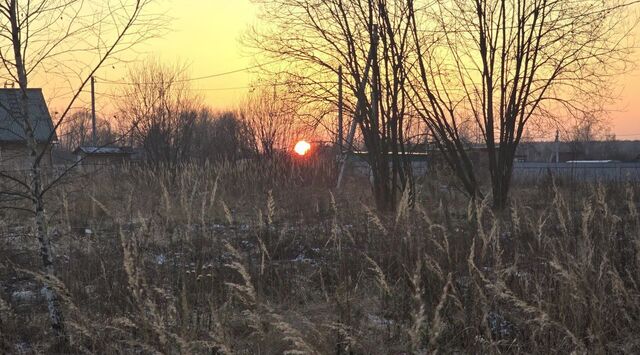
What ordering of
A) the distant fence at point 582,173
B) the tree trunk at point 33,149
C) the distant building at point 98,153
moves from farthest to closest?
the distant fence at point 582,173 → the distant building at point 98,153 → the tree trunk at point 33,149

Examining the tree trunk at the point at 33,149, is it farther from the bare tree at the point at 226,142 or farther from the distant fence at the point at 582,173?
the distant fence at the point at 582,173

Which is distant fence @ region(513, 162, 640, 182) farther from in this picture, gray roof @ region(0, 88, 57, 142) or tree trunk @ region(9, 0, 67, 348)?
tree trunk @ region(9, 0, 67, 348)

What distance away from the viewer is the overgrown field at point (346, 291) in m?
3.15

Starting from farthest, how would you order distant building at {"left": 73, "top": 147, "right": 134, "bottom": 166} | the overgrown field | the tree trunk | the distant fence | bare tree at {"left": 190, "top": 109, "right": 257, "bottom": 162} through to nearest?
1. bare tree at {"left": 190, "top": 109, "right": 257, "bottom": 162}
2. the distant fence
3. distant building at {"left": 73, "top": 147, "right": 134, "bottom": 166}
4. the tree trunk
5. the overgrown field

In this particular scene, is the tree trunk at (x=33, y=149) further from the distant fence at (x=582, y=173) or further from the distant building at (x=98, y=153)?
the distant fence at (x=582, y=173)

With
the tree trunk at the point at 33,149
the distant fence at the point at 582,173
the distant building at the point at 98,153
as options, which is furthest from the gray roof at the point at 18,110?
the distant fence at the point at 582,173

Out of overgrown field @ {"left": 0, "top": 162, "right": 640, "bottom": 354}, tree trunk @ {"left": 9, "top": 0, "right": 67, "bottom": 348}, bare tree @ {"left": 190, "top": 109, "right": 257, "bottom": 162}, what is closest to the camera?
overgrown field @ {"left": 0, "top": 162, "right": 640, "bottom": 354}

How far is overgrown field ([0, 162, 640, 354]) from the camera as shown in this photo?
3.15 metres

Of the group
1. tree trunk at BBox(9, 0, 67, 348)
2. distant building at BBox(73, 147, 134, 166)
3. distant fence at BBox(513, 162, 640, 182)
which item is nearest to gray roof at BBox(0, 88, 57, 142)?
tree trunk at BBox(9, 0, 67, 348)

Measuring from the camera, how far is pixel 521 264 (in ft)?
15.6

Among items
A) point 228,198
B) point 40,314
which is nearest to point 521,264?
point 40,314

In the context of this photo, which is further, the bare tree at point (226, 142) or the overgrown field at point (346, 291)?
the bare tree at point (226, 142)

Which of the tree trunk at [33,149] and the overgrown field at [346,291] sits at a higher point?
the tree trunk at [33,149]

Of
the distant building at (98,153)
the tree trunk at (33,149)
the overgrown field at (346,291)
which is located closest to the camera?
the overgrown field at (346,291)
